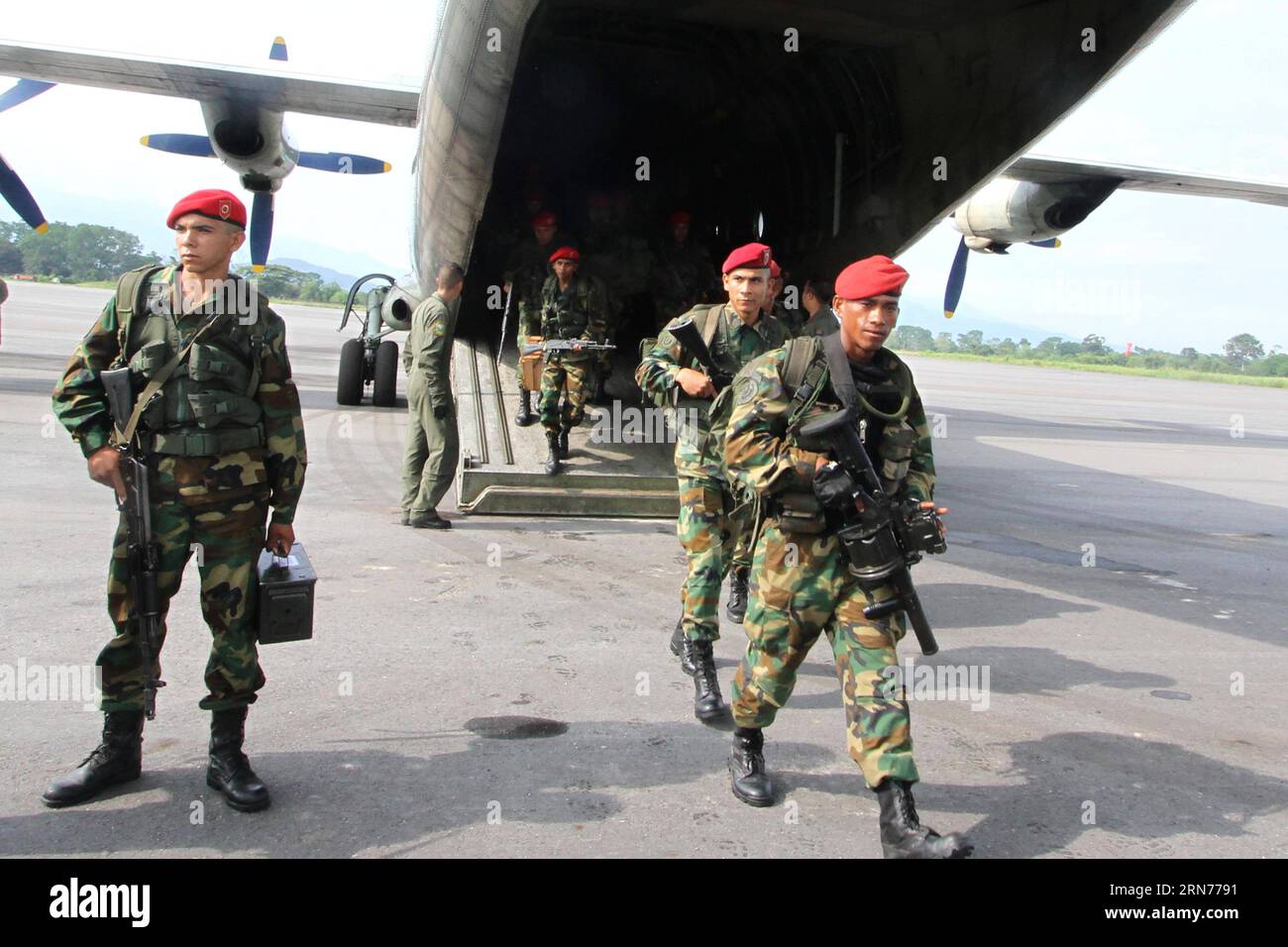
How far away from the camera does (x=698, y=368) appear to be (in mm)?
5059

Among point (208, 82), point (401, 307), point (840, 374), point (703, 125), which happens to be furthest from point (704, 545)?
point (401, 307)

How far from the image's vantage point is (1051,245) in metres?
13.1

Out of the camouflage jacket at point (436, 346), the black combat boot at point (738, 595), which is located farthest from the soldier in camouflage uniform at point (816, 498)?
the camouflage jacket at point (436, 346)

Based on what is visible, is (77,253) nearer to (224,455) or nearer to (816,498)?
(224,455)

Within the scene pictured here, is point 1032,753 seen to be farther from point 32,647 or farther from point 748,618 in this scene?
point 32,647

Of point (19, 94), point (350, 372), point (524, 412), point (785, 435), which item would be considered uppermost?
point (19, 94)

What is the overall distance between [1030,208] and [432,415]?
271 inches

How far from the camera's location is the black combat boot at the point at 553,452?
8398mm

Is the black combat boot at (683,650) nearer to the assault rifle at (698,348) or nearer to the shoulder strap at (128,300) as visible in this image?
the assault rifle at (698,348)

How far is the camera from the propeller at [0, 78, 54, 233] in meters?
14.0

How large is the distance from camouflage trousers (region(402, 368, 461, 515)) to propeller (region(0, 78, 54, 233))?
9.00 metres

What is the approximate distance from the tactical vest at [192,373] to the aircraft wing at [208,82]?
25.5 ft
